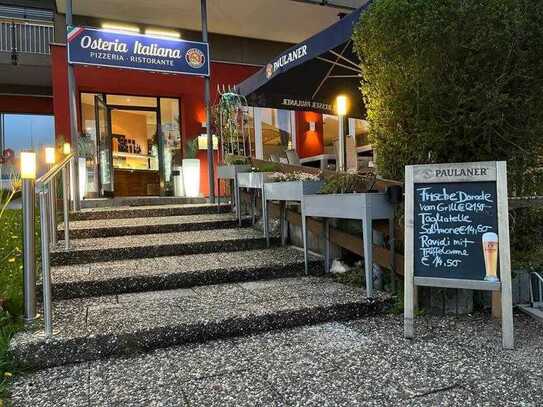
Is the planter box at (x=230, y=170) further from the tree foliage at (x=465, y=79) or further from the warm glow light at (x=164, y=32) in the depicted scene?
the warm glow light at (x=164, y=32)

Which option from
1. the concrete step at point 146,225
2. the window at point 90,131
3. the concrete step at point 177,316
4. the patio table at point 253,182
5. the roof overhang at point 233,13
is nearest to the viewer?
the concrete step at point 177,316

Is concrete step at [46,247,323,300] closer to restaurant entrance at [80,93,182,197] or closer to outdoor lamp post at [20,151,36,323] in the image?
outdoor lamp post at [20,151,36,323]

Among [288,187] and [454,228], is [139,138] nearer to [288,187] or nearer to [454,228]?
[288,187]

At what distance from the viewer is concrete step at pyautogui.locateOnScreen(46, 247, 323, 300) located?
3.33 meters

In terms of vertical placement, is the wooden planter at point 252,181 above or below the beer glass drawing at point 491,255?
above

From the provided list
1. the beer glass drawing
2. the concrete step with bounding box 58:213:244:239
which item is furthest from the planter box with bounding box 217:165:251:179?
the beer glass drawing

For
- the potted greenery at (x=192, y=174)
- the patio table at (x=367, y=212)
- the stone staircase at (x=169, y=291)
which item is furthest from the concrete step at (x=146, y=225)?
the potted greenery at (x=192, y=174)

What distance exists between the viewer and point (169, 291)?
3.47 m

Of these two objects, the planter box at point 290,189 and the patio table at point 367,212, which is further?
the planter box at point 290,189

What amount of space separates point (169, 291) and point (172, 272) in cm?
18

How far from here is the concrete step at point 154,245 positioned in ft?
12.8

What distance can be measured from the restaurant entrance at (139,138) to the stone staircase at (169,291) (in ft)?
15.5

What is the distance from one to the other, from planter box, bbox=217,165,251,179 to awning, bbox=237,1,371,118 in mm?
1019

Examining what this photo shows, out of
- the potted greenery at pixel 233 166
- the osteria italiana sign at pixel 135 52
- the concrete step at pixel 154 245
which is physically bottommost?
the concrete step at pixel 154 245
